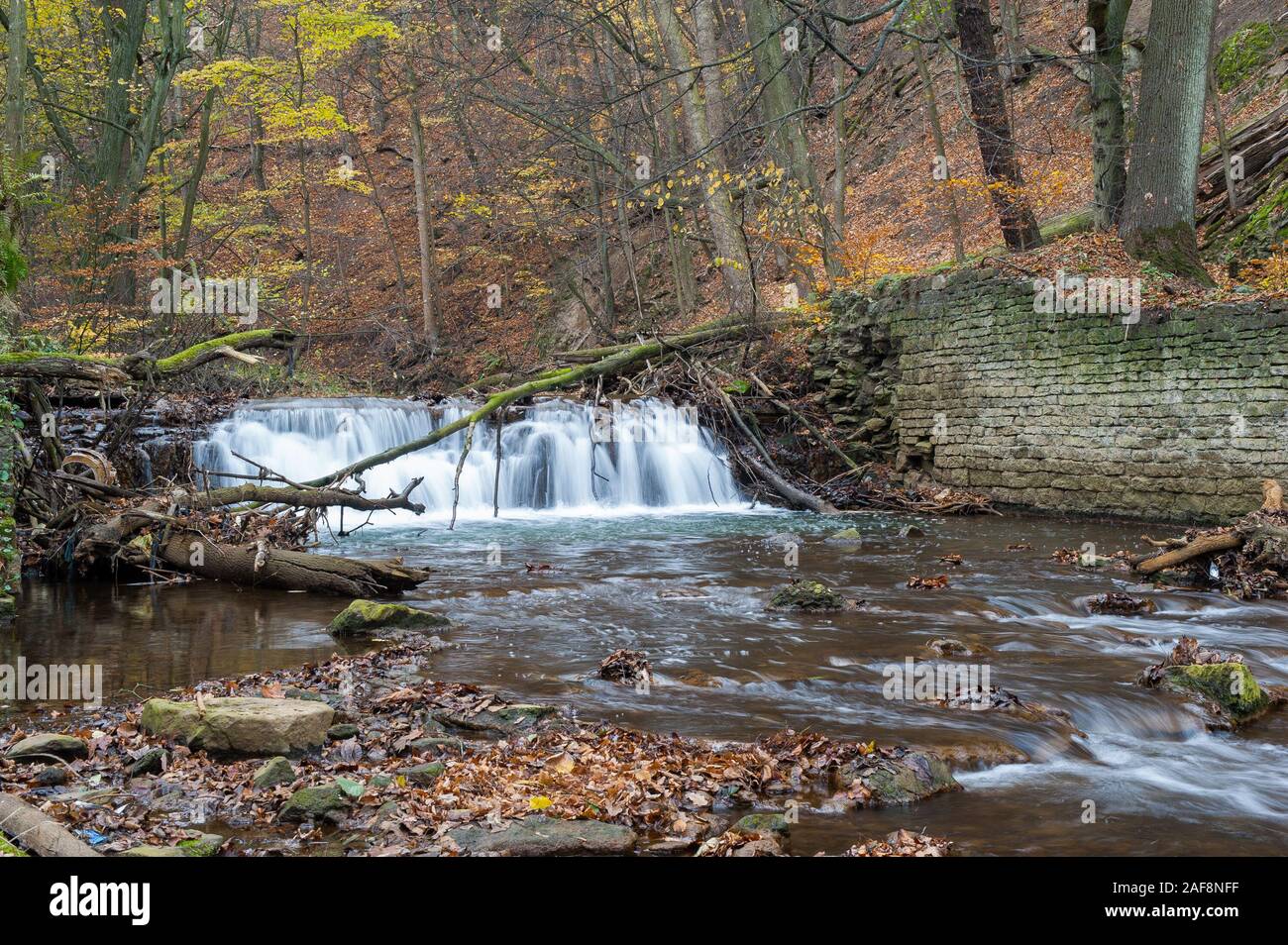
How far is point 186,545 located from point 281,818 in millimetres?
6146

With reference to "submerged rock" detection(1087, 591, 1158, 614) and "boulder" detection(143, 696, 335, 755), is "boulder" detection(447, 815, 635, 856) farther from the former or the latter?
"submerged rock" detection(1087, 591, 1158, 614)

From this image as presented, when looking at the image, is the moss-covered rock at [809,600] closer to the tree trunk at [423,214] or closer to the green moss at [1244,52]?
the green moss at [1244,52]

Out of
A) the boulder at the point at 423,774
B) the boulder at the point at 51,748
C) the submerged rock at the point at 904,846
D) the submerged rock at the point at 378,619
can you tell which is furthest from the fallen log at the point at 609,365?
the submerged rock at the point at 904,846

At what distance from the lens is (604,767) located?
433 centimetres

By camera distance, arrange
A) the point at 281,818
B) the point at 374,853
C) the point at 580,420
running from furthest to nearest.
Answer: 1. the point at 580,420
2. the point at 281,818
3. the point at 374,853

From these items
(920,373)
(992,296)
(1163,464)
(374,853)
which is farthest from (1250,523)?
(374,853)

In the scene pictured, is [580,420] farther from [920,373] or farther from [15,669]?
[15,669]

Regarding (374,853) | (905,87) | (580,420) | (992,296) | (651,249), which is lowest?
(374,853)

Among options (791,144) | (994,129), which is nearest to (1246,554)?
(994,129)

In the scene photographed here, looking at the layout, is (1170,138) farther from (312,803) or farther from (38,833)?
(38,833)

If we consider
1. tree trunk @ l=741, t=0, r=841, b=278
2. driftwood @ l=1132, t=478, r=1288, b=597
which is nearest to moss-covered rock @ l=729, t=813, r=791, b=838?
driftwood @ l=1132, t=478, r=1288, b=597

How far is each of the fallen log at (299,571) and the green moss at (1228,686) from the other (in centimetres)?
599

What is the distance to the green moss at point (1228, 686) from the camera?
534 cm

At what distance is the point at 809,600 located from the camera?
8133 millimetres
